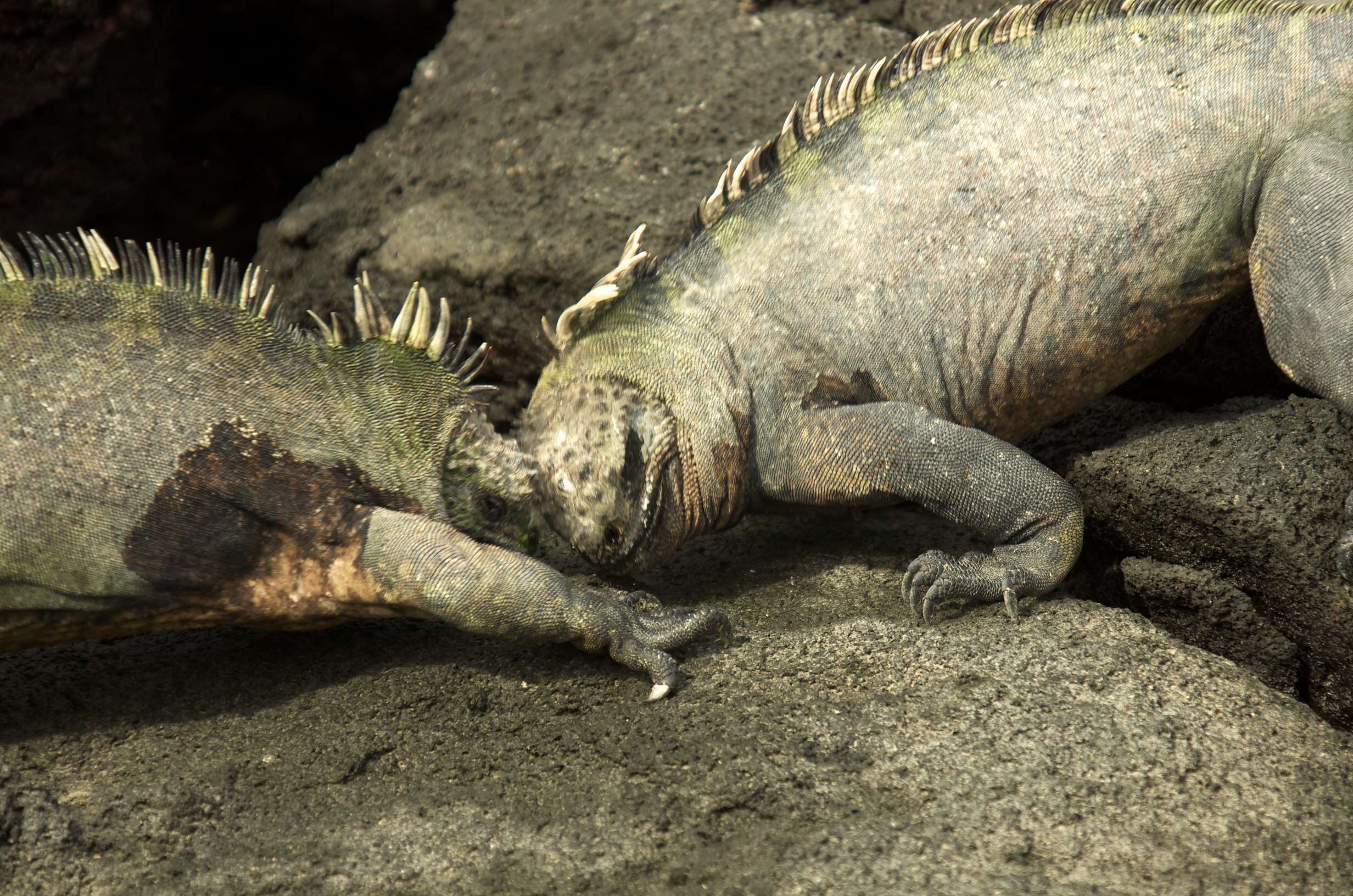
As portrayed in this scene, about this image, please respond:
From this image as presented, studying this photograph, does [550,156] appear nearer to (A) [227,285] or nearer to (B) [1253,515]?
(A) [227,285]

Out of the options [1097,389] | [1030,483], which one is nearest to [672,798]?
[1030,483]

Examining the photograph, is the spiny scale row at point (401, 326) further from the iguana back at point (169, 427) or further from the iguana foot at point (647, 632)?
the iguana foot at point (647, 632)

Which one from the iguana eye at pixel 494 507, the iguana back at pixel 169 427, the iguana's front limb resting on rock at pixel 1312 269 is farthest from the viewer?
the iguana eye at pixel 494 507

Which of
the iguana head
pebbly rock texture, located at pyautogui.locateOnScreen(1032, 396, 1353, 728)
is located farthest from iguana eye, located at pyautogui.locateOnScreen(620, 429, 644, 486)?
pebbly rock texture, located at pyautogui.locateOnScreen(1032, 396, 1353, 728)

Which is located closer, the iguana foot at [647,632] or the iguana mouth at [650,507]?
the iguana foot at [647,632]

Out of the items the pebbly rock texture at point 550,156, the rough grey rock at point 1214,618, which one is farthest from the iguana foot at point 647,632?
the pebbly rock texture at point 550,156

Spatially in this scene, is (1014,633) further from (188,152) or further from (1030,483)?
(188,152)

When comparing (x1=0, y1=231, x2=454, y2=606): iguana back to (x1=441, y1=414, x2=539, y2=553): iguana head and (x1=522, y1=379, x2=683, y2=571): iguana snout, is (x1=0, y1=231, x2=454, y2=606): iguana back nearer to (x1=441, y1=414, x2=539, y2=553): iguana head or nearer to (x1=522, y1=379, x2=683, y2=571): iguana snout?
(x1=441, y1=414, x2=539, y2=553): iguana head
